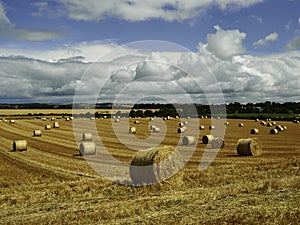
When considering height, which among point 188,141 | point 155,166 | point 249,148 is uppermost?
point 155,166

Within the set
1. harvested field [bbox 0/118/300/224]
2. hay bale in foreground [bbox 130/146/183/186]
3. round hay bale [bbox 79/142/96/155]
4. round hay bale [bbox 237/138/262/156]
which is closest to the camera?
harvested field [bbox 0/118/300/224]

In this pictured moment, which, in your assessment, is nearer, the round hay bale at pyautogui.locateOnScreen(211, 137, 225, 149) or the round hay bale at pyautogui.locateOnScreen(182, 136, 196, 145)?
the round hay bale at pyautogui.locateOnScreen(211, 137, 225, 149)

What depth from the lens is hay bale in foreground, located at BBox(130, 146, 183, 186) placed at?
600 inches

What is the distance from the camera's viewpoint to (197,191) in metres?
13.5

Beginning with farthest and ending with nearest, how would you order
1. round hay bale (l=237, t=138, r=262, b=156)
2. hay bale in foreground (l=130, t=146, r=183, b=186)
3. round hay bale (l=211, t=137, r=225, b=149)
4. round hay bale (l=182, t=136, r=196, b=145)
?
round hay bale (l=182, t=136, r=196, b=145)
round hay bale (l=211, t=137, r=225, b=149)
round hay bale (l=237, t=138, r=262, b=156)
hay bale in foreground (l=130, t=146, r=183, b=186)

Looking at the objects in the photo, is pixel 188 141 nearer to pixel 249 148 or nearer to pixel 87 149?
pixel 249 148

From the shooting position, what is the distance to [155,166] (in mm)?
15242

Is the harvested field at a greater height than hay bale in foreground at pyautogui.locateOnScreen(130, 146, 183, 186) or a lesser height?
lesser

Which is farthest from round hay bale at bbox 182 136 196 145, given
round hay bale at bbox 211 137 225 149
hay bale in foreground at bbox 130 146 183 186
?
hay bale in foreground at bbox 130 146 183 186

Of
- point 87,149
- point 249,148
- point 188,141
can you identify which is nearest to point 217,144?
point 188,141

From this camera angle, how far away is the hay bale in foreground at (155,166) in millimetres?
15242

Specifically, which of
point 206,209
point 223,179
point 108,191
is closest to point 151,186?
point 108,191

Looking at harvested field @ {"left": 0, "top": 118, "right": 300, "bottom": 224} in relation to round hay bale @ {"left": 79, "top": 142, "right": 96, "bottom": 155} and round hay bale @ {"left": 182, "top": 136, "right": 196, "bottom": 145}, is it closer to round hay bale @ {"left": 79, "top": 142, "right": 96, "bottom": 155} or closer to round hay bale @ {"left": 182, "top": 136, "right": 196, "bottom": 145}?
round hay bale @ {"left": 79, "top": 142, "right": 96, "bottom": 155}

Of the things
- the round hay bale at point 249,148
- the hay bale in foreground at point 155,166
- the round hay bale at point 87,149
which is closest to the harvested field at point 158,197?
the hay bale in foreground at point 155,166
